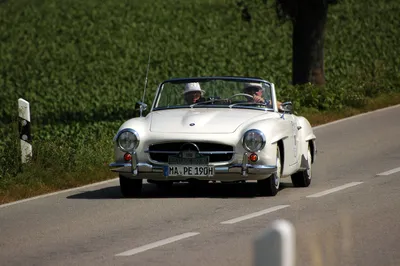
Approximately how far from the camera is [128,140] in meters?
13.9

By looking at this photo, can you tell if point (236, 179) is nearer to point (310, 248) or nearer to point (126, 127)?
point (126, 127)

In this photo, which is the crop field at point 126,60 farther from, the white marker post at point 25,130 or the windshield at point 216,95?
the windshield at point 216,95

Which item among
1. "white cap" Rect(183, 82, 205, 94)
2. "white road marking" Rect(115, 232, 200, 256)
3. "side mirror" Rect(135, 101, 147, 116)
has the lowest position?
"white road marking" Rect(115, 232, 200, 256)

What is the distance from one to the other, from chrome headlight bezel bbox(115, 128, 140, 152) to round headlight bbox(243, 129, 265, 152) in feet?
3.89

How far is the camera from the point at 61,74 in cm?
3747

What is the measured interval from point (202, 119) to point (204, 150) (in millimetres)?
457

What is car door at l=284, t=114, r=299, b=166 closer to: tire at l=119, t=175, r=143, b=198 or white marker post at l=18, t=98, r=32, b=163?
tire at l=119, t=175, r=143, b=198

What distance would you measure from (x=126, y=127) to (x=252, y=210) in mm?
2216

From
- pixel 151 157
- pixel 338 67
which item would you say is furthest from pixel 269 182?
pixel 338 67

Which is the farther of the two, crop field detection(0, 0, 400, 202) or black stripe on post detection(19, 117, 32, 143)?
crop field detection(0, 0, 400, 202)

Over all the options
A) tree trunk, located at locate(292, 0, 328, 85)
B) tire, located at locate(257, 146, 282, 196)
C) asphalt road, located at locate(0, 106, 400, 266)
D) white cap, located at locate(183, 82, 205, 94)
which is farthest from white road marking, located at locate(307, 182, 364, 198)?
tree trunk, located at locate(292, 0, 328, 85)

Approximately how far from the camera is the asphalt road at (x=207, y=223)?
30.8 ft

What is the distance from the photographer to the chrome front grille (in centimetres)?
1359

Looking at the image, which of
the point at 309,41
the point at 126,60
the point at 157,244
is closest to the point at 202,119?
the point at 157,244
